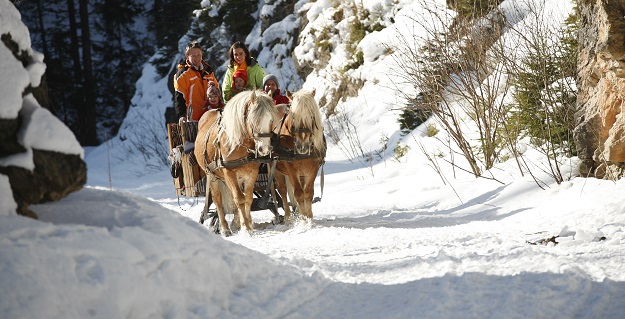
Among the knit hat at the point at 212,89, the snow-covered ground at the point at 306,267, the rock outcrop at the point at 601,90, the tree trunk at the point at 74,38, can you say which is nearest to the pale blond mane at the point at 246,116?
the knit hat at the point at 212,89

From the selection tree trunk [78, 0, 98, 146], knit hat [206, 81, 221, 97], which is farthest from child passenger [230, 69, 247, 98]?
tree trunk [78, 0, 98, 146]

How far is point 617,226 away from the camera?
18.4 feet

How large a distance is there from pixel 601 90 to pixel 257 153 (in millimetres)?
A: 4012

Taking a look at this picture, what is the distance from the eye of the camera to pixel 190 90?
9781 mm

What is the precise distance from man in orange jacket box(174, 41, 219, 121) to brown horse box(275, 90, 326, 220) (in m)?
2.04

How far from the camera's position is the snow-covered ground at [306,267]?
3000 millimetres

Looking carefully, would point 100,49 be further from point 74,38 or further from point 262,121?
point 262,121

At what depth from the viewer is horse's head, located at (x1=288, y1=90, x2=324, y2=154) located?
25.8 ft

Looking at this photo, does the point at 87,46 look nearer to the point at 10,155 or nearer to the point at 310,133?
the point at 310,133

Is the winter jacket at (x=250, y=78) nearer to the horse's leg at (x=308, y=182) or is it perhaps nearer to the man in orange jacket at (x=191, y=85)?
the man in orange jacket at (x=191, y=85)

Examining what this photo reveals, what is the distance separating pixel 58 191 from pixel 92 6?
32346mm

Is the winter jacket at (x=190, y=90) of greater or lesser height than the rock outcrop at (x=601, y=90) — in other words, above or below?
above

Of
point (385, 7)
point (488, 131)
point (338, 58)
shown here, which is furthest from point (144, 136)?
point (488, 131)

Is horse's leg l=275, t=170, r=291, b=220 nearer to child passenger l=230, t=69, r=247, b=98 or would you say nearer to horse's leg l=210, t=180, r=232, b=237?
horse's leg l=210, t=180, r=232, b=237
